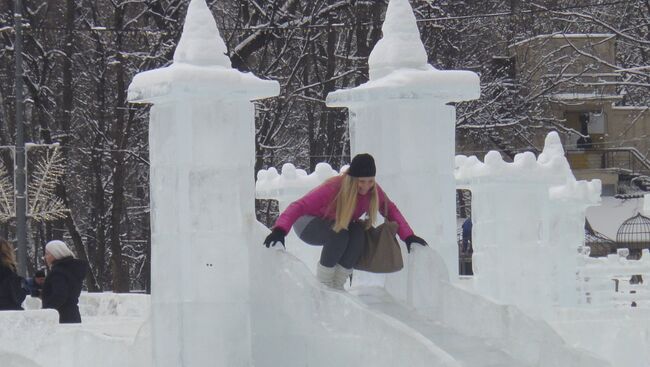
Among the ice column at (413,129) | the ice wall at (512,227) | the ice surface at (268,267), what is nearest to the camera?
the ice surface at (268,267)

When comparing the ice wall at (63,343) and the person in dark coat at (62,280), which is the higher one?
the person in dark coat at (62,280)

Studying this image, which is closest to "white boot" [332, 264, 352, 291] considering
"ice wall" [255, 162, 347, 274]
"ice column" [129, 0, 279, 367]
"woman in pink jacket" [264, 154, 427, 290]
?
"woman in pink jacket" [264, 154, 427, 290]

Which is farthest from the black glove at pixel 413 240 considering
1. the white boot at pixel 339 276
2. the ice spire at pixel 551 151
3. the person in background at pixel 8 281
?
the ice spire at pixel 551 151

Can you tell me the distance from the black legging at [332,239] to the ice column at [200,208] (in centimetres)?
39

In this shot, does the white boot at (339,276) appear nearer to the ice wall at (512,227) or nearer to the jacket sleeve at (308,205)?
the jacket sleeve at (308,205)

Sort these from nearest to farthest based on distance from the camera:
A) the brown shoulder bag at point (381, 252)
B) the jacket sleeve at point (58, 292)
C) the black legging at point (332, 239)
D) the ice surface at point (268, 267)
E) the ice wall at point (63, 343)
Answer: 1. the ice surface at point (268, 267)
2. the black legging at point (332, 239)
3. the brown shoulder bag at point (381, 252)
4. the ice wall at point (63, 343)
5. the jacket sleeve at point (58, 292)

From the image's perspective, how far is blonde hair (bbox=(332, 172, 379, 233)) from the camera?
10.0m

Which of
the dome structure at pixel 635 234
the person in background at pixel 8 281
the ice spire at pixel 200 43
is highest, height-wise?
the ice spire at pixel 200 43

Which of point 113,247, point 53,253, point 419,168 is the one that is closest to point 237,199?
point 419,168

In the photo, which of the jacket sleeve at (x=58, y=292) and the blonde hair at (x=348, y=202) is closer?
the blonde hair at (x=348, y=202)

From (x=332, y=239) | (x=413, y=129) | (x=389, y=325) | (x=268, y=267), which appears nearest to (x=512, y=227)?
(x=413, y=129)

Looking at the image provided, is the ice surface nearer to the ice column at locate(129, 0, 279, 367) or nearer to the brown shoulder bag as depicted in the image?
the ice column at locate(129, 0, 279, 367)

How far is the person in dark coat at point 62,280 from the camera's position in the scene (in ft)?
40.9

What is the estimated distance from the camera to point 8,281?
12312 millimetres
